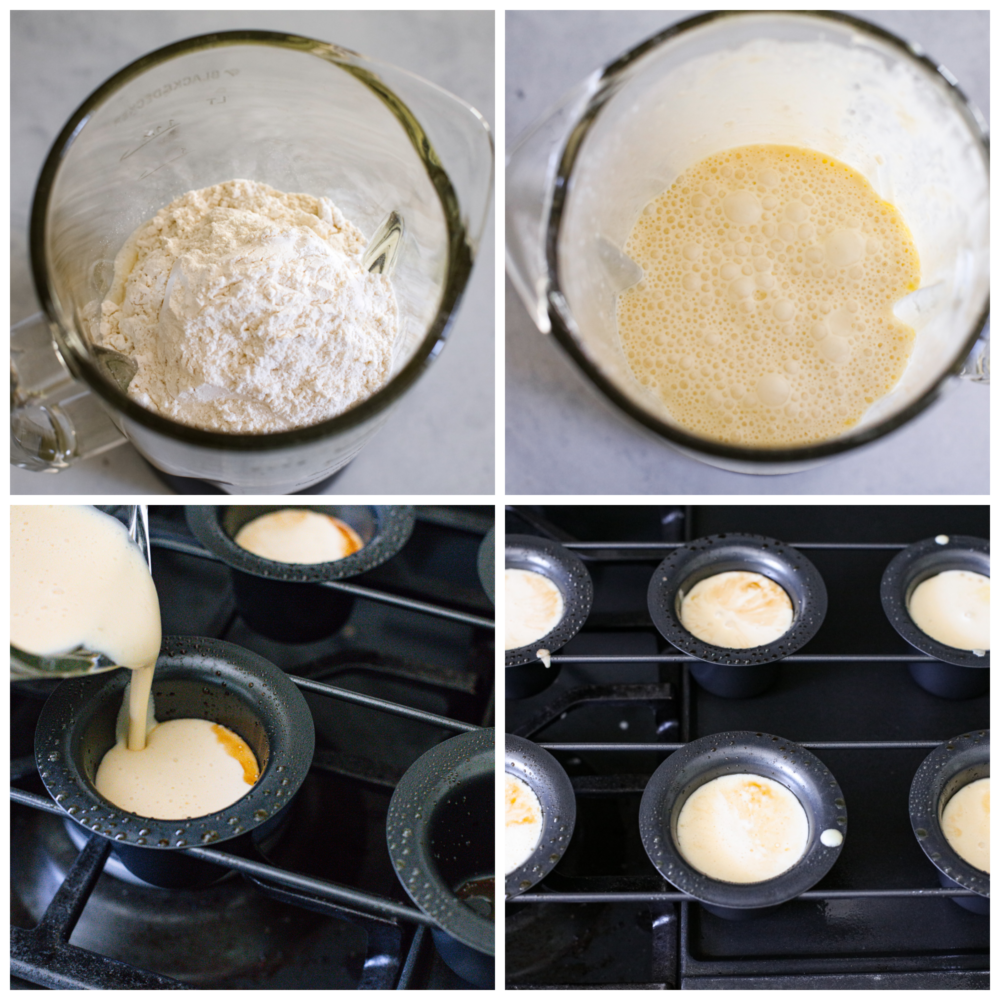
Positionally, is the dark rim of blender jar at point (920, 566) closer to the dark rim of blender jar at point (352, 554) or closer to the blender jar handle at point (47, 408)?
the dark rim of blender jar at point (352, 554)

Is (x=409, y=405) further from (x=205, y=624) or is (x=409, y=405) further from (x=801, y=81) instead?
(x=801, y=81)

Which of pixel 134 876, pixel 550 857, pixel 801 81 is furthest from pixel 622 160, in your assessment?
pixel 134 876

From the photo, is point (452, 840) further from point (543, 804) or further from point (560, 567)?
point (560, 567)

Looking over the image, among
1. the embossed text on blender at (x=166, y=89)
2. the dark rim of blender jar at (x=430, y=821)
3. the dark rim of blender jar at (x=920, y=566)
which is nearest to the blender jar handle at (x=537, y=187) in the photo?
the embossed text on blender at (x=166, y=89)

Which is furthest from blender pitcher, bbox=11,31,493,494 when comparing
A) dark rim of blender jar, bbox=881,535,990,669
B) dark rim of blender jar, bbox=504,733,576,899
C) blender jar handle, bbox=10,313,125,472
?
dark rim of blender jar, bbox=881,535,990,669

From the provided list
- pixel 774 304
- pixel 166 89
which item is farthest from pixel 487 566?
pixel 166 89

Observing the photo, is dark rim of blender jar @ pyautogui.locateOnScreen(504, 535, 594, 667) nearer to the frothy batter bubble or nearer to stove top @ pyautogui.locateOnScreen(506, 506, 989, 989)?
stove top @ pyautogui.locateOnScreen(506, 506, 989, 989)
